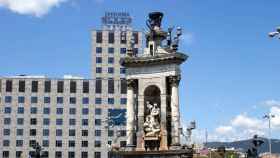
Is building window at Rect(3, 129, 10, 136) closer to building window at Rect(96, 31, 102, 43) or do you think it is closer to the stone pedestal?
building window at Rect(96, 31, 102, 43)

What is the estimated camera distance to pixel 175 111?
47.7m

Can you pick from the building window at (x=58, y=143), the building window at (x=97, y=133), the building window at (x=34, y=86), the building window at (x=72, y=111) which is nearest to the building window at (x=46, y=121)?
the building window at (x=58, y=143)

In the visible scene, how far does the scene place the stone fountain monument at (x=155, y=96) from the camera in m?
47.8

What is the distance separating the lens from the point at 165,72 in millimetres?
49062

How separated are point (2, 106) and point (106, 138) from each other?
25983 mm

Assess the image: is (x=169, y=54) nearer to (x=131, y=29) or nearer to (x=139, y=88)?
(x=139, y=88)

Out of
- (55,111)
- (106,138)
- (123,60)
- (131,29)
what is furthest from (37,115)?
(123,60)

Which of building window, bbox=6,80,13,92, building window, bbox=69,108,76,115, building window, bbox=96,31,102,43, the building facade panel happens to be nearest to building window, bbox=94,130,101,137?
the building facade panel

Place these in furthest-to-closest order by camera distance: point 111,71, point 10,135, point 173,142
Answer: point 111,71
point 10,135
point 173,142

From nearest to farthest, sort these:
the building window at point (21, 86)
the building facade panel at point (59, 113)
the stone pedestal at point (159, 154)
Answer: the stone pedestal at point (159, 154) → the building facade panel at point (59, 113) → the building window at point (21, 86)

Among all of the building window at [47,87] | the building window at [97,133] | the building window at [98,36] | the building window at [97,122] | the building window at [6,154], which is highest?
the building window at [98,36]

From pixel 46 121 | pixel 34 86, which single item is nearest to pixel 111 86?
pixel 46 121

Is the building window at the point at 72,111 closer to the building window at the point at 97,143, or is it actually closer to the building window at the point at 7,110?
the building window at the point at 97,143

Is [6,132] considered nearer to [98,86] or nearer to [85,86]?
[85,86]
